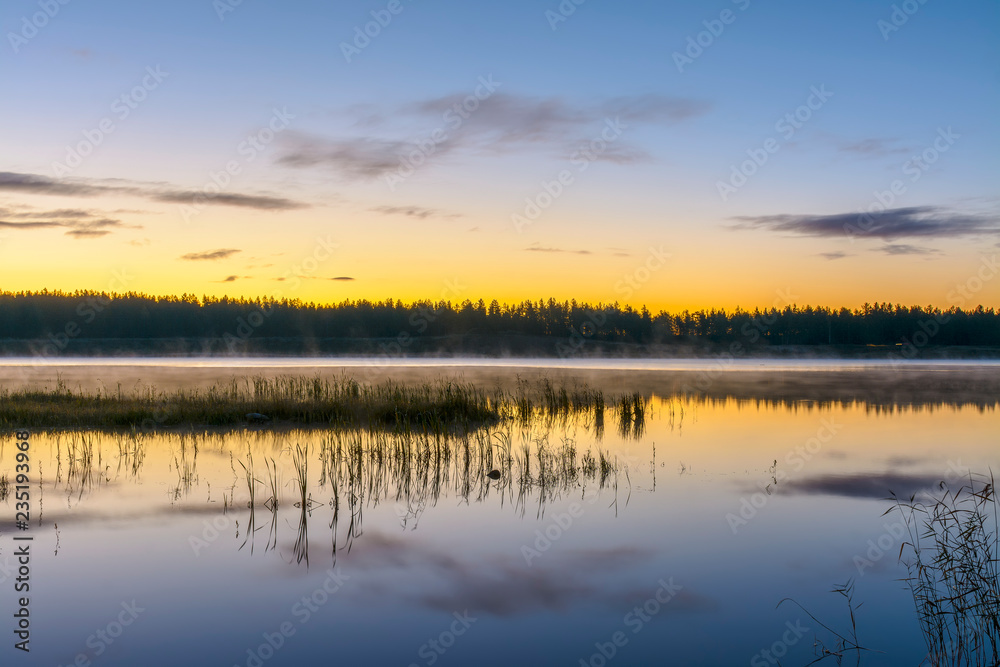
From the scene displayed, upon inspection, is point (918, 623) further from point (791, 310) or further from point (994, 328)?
point (791, 310)

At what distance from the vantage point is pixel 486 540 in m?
8.81

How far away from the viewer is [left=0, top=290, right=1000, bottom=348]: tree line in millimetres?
103500

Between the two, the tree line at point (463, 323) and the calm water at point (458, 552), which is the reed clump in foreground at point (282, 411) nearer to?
the calm water at point (458, 552)

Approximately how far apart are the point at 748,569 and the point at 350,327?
108 m

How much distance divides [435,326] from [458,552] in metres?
108

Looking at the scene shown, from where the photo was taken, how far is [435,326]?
11588 cm

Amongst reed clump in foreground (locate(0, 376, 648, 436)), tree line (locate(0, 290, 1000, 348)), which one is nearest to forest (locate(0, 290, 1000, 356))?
tree line (locate(0, 290, 1000, 348))

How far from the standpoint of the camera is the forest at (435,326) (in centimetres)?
10306

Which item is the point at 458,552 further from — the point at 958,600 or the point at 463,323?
the point at 463,323

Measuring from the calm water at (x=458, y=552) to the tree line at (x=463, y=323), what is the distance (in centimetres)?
9503

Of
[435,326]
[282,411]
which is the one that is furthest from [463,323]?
[282,411]

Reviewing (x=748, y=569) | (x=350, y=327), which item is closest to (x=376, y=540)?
(x=748, y=569)
